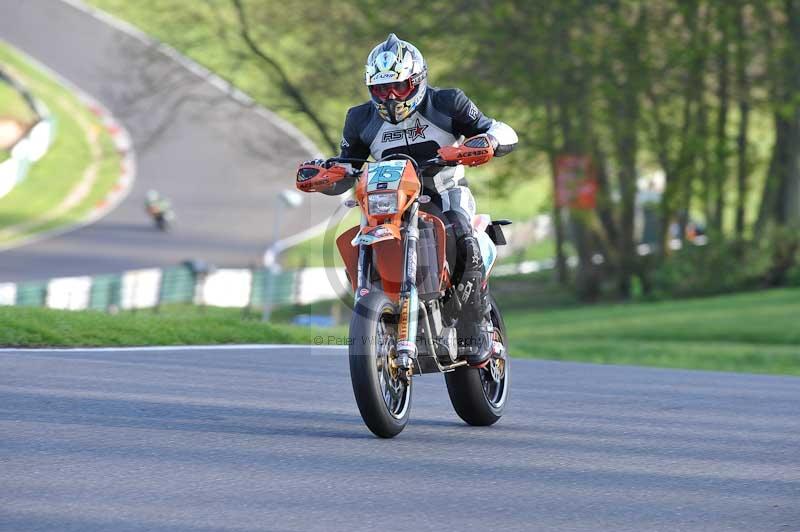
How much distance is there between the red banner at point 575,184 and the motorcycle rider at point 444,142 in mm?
21286

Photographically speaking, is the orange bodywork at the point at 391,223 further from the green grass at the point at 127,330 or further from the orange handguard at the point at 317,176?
the green grass at the point at 127,330

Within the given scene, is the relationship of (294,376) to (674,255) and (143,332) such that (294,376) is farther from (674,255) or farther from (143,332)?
(674,255)

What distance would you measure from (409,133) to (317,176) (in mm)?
556

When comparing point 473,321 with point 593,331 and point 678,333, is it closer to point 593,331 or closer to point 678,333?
point 678,333

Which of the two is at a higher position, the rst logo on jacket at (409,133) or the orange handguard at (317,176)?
the rst logo on jacket at (409,133)

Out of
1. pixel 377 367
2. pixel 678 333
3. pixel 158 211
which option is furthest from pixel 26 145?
pixel 377 367

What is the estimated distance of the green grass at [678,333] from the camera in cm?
1814

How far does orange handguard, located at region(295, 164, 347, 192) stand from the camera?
7492 millimetres

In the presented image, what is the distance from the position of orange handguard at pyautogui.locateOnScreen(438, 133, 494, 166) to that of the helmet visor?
0.35m

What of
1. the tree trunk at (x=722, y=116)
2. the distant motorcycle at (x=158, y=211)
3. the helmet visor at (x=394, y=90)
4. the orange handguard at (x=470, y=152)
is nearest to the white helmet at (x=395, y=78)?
the helmet visor at (x=394, y=90)

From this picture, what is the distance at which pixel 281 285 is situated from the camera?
1250 inches

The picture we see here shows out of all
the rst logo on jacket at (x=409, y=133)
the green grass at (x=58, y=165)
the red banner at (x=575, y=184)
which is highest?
the green grass at (x=58, y=165)

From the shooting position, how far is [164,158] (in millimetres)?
50594

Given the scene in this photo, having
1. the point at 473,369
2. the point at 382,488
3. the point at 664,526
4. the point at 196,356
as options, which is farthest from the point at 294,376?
the point at 664,526
